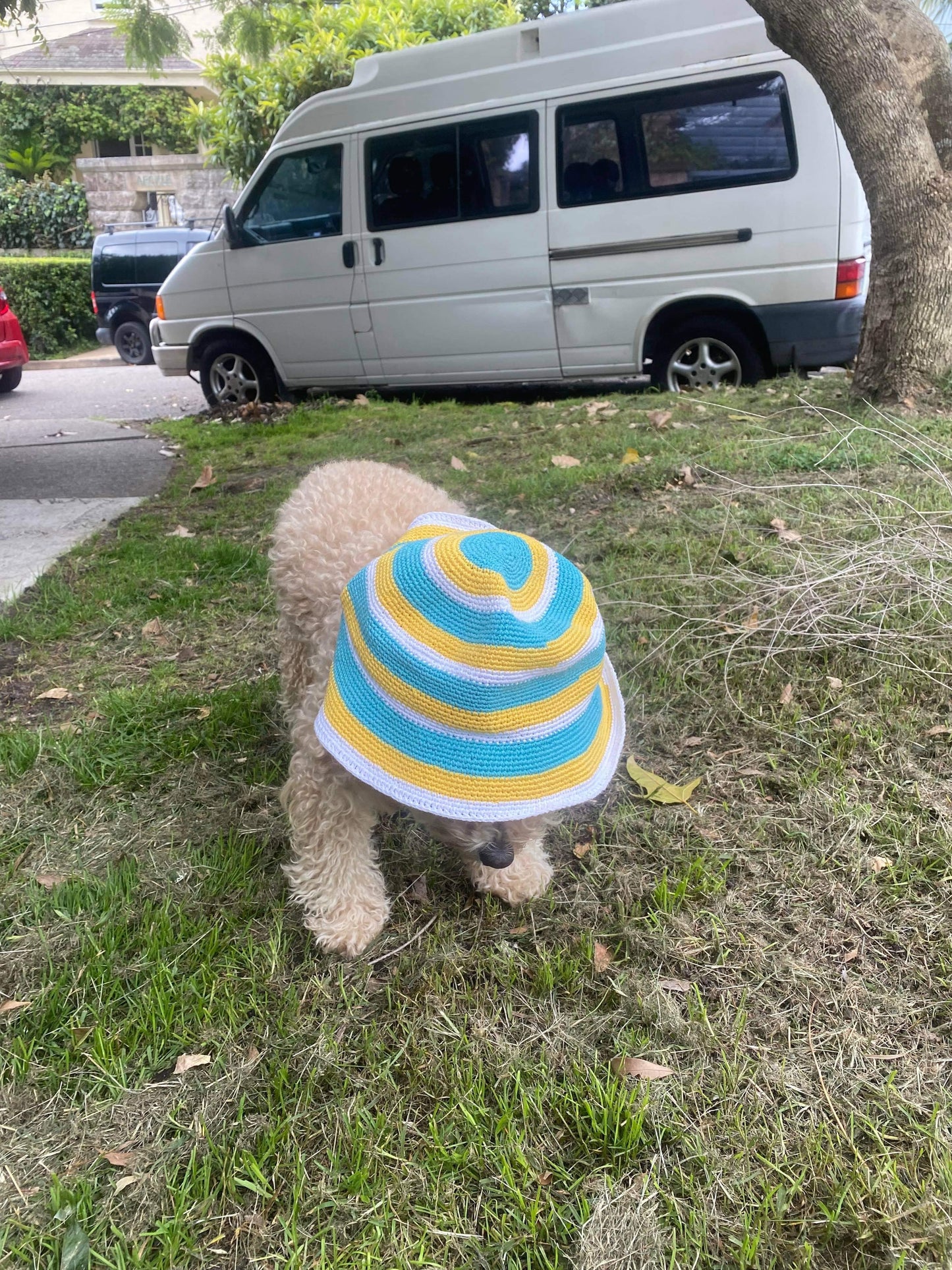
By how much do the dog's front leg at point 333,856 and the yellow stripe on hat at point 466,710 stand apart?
43 cm

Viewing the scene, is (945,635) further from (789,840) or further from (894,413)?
(894,413)

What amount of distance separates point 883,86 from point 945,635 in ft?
12.0

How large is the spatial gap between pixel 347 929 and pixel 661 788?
0.91 meters

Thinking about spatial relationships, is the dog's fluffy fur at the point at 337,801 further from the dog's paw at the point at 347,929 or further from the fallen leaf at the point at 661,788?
the fallen leaf at the point at 661,788

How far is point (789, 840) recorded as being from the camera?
6.67 feet

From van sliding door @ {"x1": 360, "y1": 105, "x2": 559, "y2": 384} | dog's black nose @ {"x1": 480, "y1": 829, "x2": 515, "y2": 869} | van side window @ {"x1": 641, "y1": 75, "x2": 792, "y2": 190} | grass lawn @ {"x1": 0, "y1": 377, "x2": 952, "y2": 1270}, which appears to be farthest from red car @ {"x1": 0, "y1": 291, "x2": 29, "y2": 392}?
dog's black nose @ {"x1": 480, "y1": 829, "x2": 515, "y2": 869}

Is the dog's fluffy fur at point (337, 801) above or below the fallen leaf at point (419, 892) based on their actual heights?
above

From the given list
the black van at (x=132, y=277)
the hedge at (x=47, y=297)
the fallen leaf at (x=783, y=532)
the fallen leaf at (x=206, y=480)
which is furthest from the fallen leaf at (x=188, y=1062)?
the hedge at (x=47, y=297)

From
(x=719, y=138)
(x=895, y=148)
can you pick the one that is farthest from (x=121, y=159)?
(x=895, y=148)

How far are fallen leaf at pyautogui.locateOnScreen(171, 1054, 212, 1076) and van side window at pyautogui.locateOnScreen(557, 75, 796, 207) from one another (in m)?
6.67

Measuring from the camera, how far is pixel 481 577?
1371 millimetres

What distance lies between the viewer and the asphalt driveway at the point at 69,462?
14.6ft

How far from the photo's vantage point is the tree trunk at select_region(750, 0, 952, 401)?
4.45m

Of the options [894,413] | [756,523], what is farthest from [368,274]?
[756,523]
